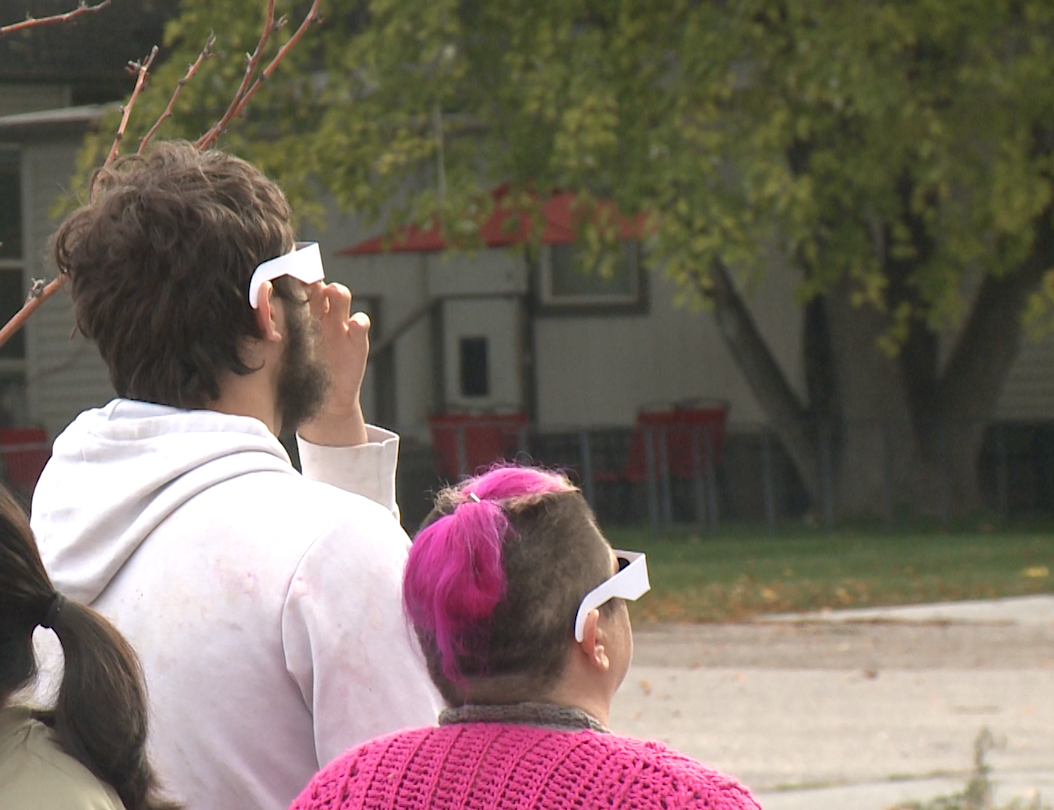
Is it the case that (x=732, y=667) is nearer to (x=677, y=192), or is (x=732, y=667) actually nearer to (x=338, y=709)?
(x=677, y=192)

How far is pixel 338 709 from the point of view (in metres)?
1.97

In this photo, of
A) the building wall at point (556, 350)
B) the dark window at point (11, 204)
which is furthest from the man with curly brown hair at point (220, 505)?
the dark window at point (11, 204)

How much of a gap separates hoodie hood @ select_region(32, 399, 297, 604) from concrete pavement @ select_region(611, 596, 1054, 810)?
429 cm

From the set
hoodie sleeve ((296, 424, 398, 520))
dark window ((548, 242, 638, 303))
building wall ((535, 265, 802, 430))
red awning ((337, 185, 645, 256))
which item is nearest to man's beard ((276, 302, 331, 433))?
hoodie sleeve ((296, 424, 398, 520))

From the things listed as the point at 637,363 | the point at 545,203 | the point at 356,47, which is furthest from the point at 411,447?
the point at 356,47

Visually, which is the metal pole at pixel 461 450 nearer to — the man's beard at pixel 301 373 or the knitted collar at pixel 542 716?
the man's beard at pixel 301 373

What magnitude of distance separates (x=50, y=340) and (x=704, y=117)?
926 cm

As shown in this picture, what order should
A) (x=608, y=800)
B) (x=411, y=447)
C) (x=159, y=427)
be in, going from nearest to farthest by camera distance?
(x=608, y=800), (x=159, y=427), (x=411, y=447)

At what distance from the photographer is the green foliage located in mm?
13125

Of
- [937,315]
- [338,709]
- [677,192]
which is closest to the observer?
[338,709]

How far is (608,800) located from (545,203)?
14524 mm

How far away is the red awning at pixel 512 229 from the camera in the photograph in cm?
1435

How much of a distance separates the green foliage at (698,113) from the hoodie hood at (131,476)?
10.8 m

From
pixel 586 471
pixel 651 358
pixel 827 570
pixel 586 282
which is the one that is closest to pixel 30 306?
pixel 827 570
